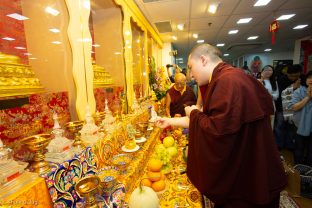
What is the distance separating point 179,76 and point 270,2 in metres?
2.36

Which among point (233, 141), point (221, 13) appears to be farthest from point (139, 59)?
point (233, 141)

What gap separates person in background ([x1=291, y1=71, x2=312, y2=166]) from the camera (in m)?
2.58

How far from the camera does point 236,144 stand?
42.2 inches

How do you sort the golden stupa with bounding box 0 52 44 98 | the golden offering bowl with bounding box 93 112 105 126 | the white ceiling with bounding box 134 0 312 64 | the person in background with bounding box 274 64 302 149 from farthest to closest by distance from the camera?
the person in background with bounding box 274 64 302 149
the white ceiling with bounding box 134 0 312 64
the golden offering bowl with bounding box 93 112 105 126
the golden stupa with bounding box 0 52 44 98

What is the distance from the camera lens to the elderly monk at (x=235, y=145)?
1.02 m

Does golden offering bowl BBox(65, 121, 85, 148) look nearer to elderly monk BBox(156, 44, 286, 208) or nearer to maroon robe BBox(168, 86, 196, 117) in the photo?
elderly monk BBox(156, 44, 286, 208)

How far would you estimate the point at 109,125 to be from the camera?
1.46m

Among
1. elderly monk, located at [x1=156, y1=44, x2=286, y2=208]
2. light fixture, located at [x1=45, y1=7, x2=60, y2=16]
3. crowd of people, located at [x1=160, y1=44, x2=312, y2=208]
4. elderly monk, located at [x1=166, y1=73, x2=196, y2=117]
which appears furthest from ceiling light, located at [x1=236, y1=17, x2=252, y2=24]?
light fixture, located at [x1=45, y1=7, x2=60, y2=16]

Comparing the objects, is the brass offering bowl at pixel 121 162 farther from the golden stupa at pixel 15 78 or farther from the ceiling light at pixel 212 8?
the ceiling light at pixel 212 8

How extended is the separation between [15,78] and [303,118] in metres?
3.45

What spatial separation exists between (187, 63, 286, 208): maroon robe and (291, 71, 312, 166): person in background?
2.03 metres

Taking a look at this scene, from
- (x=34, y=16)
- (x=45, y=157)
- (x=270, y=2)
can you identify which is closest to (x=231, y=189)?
(x=45, y=157)

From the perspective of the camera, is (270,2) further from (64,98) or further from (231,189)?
(64,98)

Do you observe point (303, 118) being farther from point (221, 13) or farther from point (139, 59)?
point (139, 59)
